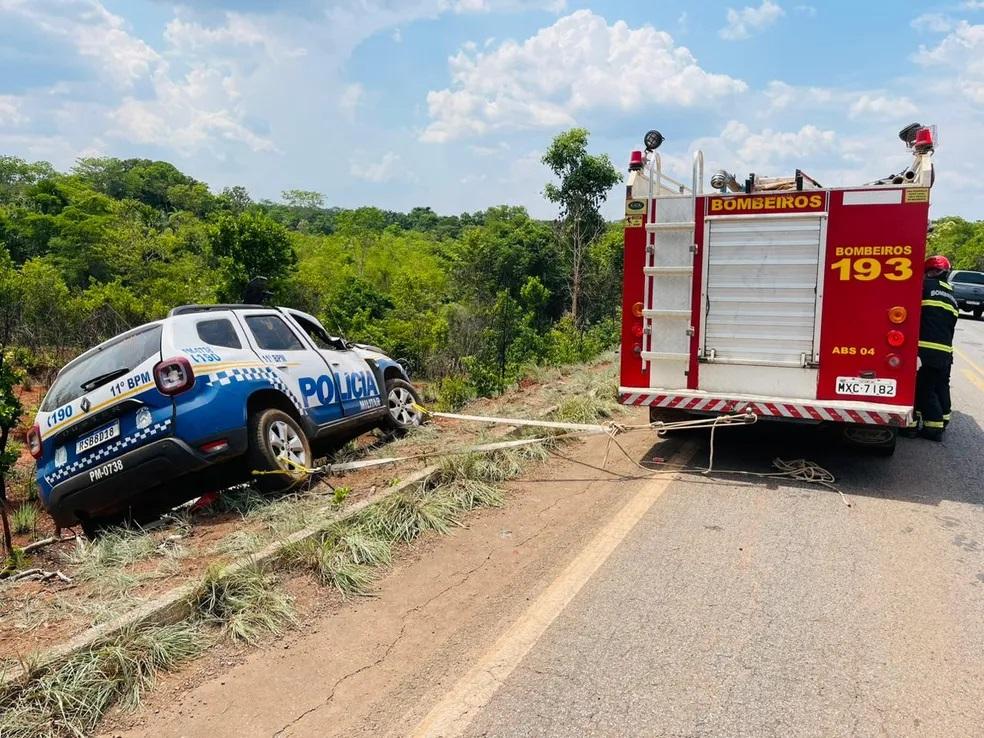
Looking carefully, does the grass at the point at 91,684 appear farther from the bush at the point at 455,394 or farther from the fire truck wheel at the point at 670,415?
the bush at the point at 455,394

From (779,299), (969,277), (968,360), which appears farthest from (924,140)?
(969,277)

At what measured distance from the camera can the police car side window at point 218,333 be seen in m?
6.05

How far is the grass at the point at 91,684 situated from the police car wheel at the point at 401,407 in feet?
16.2

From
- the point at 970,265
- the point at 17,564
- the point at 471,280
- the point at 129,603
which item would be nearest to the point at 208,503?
the point at 17,564

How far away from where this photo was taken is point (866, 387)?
6.23 metres

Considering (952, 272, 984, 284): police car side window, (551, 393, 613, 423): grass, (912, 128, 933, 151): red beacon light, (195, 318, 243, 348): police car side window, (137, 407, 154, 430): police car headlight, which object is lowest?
(551, 393, 613, 423): grass

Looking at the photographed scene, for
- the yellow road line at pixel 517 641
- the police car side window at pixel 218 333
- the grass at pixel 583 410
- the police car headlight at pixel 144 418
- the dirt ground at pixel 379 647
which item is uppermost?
the police car side window at pixel 218 333

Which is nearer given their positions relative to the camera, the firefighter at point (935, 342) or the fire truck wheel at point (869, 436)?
the fire truck wheel at point (869, 436)

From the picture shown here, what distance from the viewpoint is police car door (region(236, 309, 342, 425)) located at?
657cm

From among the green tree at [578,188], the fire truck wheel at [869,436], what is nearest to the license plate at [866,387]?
the fire truck wheel at [869,436]

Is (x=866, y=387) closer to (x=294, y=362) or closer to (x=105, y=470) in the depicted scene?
(x=294, y=362)

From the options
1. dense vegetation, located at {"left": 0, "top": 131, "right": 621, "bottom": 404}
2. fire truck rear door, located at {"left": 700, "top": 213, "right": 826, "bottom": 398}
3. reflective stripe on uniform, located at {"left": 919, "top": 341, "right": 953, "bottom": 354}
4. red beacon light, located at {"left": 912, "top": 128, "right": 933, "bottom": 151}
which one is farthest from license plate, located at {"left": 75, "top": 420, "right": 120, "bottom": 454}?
dense vegetation, located at {"left": 0, "top": 131, "right": 621, "bottom": 404}

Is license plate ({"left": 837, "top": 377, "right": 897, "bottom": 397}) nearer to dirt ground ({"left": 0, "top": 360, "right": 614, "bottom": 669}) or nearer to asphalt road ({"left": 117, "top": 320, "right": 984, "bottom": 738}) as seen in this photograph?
asphalt road ({"left": 117, "top": 320, "right": 984, "bottom": 738})

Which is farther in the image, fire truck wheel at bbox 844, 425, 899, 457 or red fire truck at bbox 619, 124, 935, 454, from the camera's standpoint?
fire truck wheel at bbox 844, 425, 899, 457
